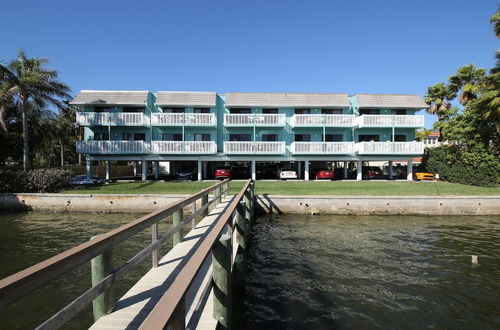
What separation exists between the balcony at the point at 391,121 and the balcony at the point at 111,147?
2254 cm

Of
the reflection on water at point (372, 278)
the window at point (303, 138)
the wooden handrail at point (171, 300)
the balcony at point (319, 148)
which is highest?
the window at point (303, 138)

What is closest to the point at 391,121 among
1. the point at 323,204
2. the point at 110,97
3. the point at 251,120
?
the point at 251,120

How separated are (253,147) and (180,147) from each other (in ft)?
23.7

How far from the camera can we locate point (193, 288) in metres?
4.71

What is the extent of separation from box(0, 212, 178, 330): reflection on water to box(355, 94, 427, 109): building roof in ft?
81.4

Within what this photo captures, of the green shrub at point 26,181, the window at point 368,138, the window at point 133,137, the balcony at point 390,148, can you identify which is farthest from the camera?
the window at point 368,138

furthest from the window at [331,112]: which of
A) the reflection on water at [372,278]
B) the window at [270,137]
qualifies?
the reflection on water at [372,278]

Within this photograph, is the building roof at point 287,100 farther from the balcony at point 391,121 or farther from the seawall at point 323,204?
the seawall at point 323,204

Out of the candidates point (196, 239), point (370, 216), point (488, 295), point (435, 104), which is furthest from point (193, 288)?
point (435, 104)

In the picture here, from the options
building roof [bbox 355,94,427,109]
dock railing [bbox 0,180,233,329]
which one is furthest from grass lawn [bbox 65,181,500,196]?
dock railing [bbox 0,180,233,329]

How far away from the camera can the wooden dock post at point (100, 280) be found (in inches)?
155

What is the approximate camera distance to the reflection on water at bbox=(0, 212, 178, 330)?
6.25m

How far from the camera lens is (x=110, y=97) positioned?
29562 millimetres

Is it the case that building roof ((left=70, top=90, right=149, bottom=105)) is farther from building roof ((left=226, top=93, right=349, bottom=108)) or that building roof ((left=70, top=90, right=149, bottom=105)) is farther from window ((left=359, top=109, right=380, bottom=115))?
window ((left=359, top=109, right=380, bottom=115))
